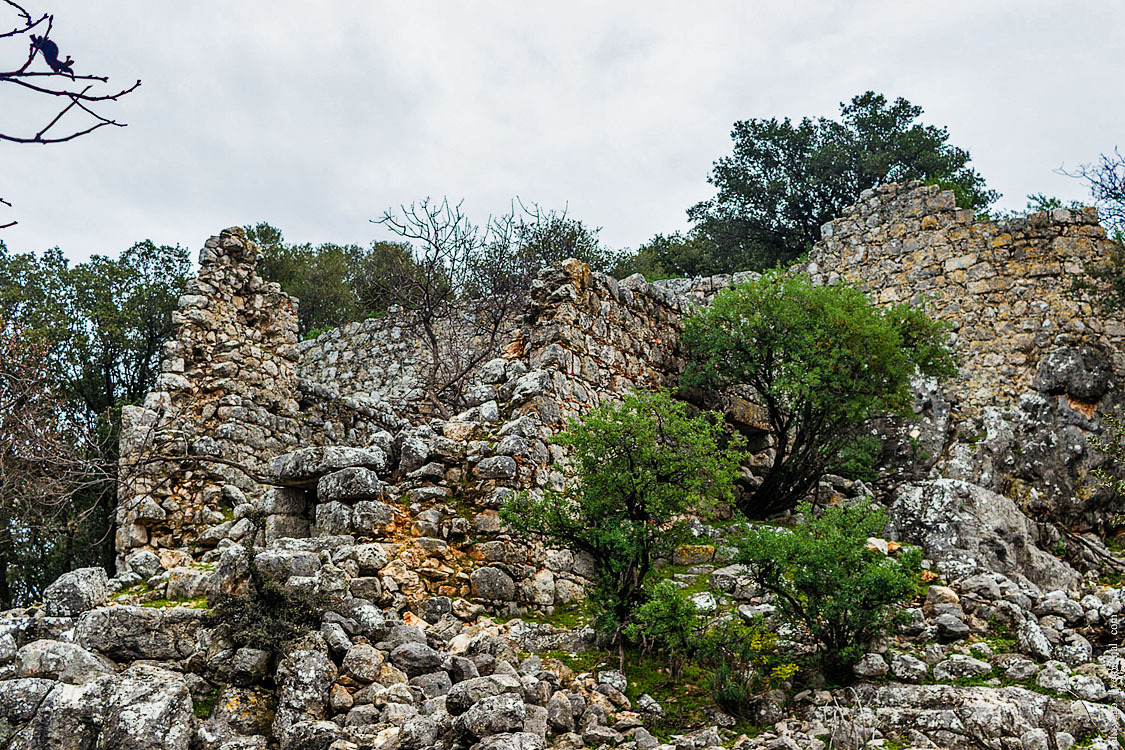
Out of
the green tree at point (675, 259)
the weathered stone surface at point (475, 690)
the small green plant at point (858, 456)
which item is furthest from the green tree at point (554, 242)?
the weathered stone surface at point (475, 690)

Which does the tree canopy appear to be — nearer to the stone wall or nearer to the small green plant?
the stone wall

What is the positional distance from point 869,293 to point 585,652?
9.96 meters

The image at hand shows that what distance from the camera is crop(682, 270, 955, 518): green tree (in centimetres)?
975

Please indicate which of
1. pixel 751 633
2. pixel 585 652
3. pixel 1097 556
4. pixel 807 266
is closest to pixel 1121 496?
pixel 1097 556

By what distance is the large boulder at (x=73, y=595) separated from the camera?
5727 millimetres

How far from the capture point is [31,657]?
4.86 metres

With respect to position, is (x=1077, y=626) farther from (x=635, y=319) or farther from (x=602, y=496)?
(x=635, y=319)

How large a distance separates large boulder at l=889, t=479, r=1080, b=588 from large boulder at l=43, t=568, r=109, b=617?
6741mm

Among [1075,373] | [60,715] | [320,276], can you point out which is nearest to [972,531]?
[1075,373]

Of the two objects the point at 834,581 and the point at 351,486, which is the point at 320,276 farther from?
the point at 834,581

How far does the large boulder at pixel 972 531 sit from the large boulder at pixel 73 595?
6.74m

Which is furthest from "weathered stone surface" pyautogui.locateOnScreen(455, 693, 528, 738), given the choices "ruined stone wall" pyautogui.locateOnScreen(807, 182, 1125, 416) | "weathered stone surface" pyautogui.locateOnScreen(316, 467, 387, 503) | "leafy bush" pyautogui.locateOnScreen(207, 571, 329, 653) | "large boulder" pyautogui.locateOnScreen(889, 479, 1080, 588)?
"ruined stone wall" pyautogui.locateOnScreen(807, 182, 1125, 416)

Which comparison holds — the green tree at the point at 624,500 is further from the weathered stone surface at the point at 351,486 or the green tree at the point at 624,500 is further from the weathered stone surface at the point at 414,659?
the weathered stone surface at the point at 414,659

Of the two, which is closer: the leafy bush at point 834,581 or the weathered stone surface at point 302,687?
the weathered stone surface at point 302,687
